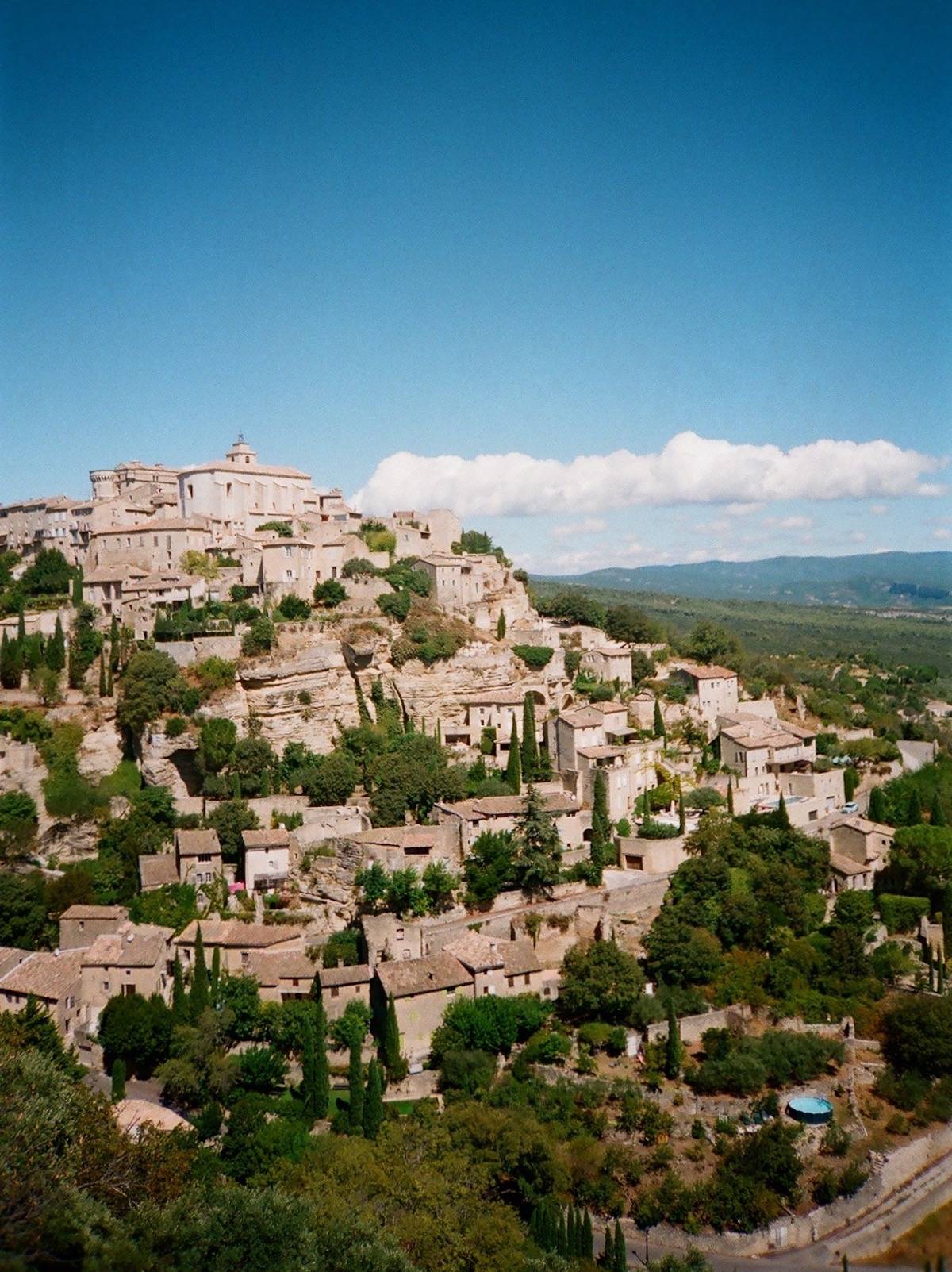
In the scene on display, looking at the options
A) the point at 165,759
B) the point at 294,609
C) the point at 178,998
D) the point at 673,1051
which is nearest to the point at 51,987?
the point at 178,998

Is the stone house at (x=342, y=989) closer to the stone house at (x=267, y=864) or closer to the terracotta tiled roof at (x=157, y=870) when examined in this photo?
the stone house at (x=267, y=864)

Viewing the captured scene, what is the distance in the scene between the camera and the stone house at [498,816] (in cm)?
3064

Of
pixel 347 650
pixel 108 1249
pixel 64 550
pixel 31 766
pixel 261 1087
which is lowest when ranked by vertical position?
pixel 261 1087

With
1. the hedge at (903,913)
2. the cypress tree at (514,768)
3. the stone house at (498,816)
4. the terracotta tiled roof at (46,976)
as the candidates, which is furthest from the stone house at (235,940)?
the hedge at (903,913)

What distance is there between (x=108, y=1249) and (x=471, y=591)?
34894 millimetres

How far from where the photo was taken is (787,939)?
95.5ft

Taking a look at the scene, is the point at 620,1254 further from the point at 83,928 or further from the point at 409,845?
the point at 83,928

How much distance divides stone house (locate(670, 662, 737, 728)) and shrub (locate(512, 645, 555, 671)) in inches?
249

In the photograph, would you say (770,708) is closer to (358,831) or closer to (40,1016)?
(358,831)

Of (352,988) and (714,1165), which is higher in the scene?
(352,988)

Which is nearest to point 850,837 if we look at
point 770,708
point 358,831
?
point 770,708

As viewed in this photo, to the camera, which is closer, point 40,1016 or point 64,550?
point 40,1016

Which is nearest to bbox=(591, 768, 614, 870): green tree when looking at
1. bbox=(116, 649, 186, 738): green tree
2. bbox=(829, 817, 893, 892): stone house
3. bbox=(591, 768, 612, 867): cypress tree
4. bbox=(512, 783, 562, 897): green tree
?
bbox=(591, 768, 612, 867): cypress tree

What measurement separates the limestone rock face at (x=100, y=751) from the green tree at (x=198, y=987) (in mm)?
11070
